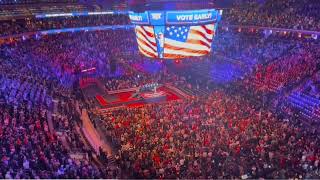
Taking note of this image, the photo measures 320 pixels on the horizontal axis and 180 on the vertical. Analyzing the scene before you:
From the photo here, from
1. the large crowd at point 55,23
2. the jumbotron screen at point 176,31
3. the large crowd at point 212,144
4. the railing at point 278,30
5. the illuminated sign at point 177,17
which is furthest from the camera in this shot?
the large crowd at point 55,23

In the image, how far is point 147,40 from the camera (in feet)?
90.9

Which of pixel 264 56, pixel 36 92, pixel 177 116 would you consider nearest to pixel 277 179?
pixel 177 116

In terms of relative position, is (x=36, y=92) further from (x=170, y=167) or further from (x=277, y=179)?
(x=277, y=179)

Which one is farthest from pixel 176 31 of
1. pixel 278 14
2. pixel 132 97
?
pixel 278 14

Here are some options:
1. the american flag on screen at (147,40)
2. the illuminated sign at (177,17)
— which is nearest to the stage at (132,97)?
the american flag on screen at (147,40)

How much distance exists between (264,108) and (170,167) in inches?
458

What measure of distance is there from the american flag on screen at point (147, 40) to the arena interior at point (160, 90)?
0.38 ft

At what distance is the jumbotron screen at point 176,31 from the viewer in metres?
25.0

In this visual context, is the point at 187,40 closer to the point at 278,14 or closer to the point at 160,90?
the point at 160,90

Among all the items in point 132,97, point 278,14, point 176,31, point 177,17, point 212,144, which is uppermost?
point 177,17

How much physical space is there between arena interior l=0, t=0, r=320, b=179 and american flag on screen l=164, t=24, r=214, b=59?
0.08 m

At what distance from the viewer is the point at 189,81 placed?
33625 millimetres

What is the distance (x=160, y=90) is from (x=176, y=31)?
7.63m

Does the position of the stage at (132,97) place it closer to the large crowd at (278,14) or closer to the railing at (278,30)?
the large crowd at (278,14)
